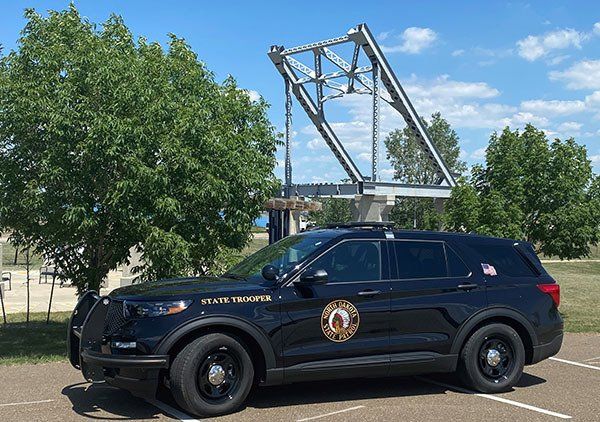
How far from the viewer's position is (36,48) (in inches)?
380

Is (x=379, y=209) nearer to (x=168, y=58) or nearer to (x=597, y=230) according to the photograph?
(x=597, y=230)

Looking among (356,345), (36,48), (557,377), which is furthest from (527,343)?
(36,48)

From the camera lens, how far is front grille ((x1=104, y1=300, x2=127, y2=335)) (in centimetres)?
623

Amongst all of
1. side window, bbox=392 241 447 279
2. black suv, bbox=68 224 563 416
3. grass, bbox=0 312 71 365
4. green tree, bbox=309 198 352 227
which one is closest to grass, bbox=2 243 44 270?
grass, bbox=0 312 71 365

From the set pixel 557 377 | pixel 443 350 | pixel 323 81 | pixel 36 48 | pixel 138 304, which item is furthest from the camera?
pixel 323 81

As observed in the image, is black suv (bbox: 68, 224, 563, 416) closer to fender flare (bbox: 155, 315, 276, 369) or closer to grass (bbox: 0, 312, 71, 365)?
fender flare (bbox: 155, 315, 276, 369)

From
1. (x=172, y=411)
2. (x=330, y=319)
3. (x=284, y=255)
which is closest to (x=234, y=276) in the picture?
(x=284, y=255)

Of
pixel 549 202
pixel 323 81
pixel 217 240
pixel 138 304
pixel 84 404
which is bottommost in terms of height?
pixel 84 404

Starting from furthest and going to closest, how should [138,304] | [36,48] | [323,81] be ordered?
[323,81], [36,48], [138,304]

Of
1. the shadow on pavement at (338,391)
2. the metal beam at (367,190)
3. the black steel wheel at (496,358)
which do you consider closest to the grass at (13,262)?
the metal beam at (367,190)

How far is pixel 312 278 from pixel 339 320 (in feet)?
1.61

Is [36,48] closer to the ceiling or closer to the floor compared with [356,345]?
closer to the ceiling

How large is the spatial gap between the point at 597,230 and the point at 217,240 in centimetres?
769

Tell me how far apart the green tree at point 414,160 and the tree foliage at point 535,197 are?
3555 centimetres
